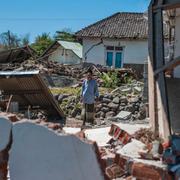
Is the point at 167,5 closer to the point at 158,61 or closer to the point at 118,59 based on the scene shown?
the point at 158,61

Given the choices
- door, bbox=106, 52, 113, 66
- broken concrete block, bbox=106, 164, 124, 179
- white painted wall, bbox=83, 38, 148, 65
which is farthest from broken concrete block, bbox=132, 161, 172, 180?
door, bbox=106, 52, 113, 66

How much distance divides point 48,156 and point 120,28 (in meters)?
29.2

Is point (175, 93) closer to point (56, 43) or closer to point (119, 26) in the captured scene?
point (119, 26)

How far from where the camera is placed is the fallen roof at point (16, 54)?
1261 inches

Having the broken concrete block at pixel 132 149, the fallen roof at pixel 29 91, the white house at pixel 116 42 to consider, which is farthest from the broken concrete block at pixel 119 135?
the white house at pixel 116 42

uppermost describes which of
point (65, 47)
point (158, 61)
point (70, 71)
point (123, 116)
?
point (65, 47)

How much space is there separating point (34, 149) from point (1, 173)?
488 mm

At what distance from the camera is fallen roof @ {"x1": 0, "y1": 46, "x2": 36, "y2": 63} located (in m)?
32.0

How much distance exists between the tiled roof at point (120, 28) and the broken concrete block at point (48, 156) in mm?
27340

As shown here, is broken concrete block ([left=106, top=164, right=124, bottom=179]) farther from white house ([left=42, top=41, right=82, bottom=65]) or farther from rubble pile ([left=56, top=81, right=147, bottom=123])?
white house ([left=42, top=41, right=82, bottom=65])

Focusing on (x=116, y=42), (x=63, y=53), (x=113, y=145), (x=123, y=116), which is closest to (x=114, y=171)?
(x=113, y=145)

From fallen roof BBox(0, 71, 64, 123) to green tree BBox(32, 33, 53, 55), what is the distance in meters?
27.7

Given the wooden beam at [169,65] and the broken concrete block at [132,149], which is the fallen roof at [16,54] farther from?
the broken concrete block at [132,149]

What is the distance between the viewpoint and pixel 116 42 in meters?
31.5
